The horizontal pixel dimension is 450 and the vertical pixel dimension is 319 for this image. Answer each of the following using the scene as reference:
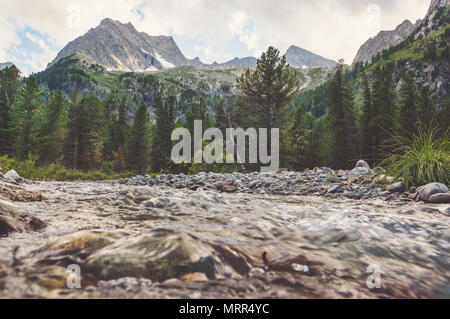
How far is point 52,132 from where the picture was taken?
3256 cm

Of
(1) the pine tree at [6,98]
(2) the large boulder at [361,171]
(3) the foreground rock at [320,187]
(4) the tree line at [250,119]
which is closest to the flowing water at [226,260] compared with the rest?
(3) the foreground rock at [320,187]

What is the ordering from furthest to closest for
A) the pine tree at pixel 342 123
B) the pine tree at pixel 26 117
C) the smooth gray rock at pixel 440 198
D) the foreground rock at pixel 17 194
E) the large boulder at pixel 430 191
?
the pine tree at pixel 342 123 < the pine tree at pixel 26 117 < the large boulder at pixel 430 191 < the smooth gray rock at pixel 440 198 < the foreground rock at pixel 17 194

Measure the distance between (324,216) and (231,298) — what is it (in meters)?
3.05

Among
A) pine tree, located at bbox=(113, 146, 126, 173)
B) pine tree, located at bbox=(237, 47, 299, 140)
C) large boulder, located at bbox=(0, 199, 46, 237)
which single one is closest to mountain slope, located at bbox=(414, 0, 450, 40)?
pine tree, located at bbox=(237, 47, 299, 140)

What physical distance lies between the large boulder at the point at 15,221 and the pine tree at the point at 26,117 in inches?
1337

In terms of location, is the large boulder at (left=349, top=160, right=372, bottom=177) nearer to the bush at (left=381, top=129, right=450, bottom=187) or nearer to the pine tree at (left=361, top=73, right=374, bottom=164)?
the bush at (left=381, top=129, right=450, bottom=187)

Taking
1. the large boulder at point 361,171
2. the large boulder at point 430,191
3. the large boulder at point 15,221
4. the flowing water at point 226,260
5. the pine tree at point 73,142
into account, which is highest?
the pine tree at point 73,142

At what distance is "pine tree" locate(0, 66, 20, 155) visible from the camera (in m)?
29.6

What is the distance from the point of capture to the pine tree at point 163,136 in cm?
4131

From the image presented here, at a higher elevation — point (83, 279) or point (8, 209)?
point (8, 209)

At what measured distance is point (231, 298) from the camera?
150 cm

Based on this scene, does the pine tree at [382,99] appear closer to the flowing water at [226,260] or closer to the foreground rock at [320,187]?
the foreground rock at [320,187]
